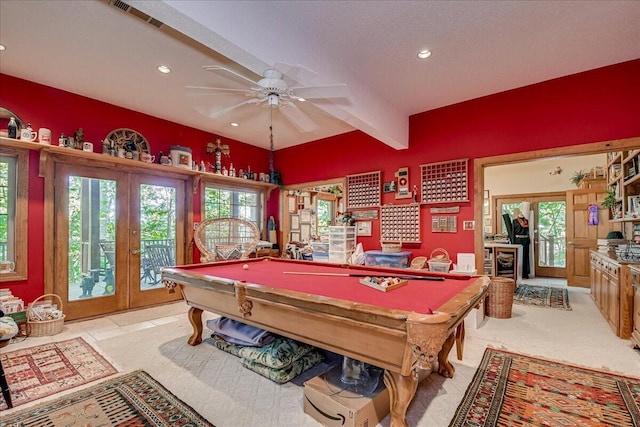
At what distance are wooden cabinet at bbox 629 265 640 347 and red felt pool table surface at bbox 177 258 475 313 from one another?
6.36ft

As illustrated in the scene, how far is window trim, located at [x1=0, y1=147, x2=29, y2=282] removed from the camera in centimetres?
351

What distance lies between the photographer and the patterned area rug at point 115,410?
1.89 meters

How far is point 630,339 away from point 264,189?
5.72 metres

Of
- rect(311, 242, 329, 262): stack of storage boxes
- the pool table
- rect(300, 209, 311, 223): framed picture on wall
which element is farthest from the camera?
rect(300, 209, 311, 223): framed picture on wall

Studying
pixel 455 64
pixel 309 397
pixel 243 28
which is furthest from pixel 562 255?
pixel 243 28

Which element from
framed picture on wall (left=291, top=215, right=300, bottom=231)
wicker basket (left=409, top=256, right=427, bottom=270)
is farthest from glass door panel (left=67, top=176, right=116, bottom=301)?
wicker basket (left=409, top=256, right=427, bottom=270)

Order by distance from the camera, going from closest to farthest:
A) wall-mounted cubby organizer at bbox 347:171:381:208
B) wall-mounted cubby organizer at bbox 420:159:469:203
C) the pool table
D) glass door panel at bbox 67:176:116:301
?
the pool table → glass door panel at bbox 67:176:116:301 → wall-mounted cubby organizer at bbox 420:159:469:203 → wall-mounted cubby organizer at bbox 347:171:381:208

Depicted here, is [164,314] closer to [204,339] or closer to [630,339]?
[204,339]

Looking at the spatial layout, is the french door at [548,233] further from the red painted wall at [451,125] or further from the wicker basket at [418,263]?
the wicker basket at [418,263]

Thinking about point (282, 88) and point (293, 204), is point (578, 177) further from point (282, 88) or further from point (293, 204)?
point (282, 88)

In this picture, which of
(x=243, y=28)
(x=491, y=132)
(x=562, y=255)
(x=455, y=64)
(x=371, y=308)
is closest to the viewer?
(x=371, y=308)

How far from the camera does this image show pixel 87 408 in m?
2.04

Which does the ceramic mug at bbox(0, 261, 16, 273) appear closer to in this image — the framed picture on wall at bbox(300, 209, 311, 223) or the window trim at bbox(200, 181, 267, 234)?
the window trim at bbox(200, 181, 267, 234)

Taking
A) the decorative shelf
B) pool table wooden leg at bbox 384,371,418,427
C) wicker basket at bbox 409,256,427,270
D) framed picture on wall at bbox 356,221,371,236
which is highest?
the decorative shelf
